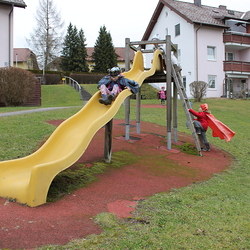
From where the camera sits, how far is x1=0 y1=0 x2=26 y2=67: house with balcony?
82.0 feet

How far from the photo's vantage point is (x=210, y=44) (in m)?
30.8

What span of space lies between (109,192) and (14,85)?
627 inches

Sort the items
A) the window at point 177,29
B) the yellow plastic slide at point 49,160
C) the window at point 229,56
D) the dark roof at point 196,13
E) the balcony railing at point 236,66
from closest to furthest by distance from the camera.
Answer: the yellow plastic slide at point 49,160
the dark roof at point 196,13
the balcony railing at point 236,66
the window at point 177,29
the window at point 229,56

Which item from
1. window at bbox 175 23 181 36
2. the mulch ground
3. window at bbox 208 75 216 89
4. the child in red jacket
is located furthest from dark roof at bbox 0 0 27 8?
the child in red jacket

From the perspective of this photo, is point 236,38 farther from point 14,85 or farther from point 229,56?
point 14,85

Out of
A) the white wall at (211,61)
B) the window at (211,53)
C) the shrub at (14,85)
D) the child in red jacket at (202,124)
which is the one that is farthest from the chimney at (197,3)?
the child in red jacket at (202,124)

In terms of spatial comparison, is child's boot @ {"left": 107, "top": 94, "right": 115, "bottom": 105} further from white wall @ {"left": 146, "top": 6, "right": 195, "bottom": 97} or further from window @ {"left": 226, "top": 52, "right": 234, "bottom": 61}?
window @ {"left": 226, "top": 52, "right": 234, "bottom": 61}

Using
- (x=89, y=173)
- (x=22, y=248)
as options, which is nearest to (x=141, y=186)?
(x=89, y=173)

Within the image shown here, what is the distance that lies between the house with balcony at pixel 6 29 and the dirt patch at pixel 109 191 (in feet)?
64.5

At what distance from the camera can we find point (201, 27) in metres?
30.1

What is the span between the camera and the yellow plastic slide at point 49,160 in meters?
4.16

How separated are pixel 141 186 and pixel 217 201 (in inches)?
54.0

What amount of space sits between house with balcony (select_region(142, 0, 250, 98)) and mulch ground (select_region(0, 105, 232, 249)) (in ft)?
74.7

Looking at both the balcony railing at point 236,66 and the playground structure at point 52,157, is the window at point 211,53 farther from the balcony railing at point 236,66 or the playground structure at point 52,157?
the playground structure at point 52,157
